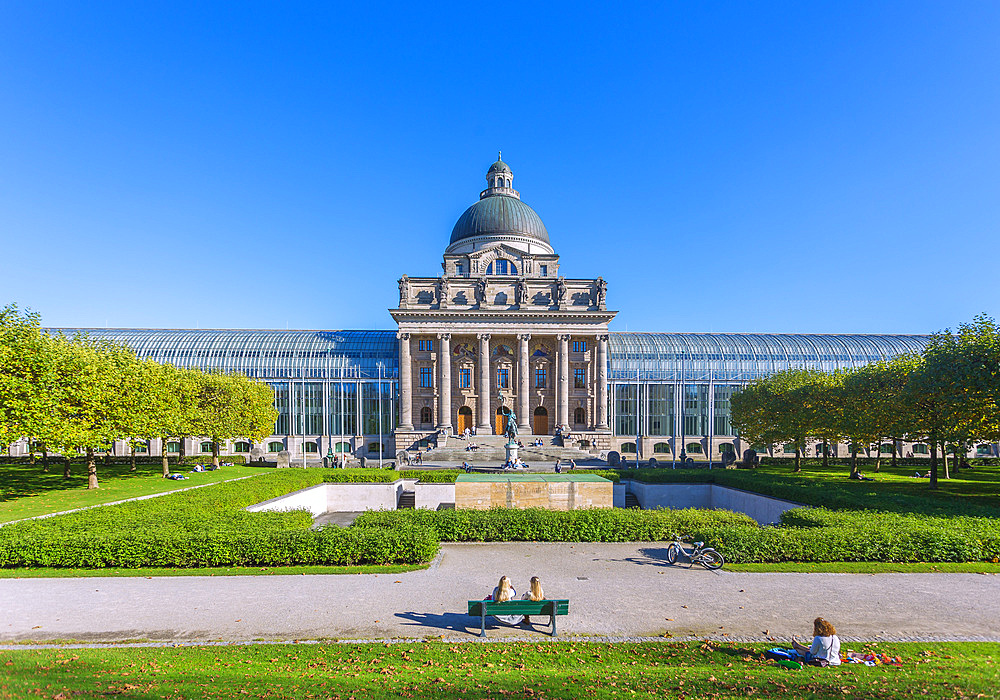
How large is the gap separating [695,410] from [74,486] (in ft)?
249

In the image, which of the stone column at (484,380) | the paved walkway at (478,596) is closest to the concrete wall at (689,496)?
the paved walkway at (478,596)

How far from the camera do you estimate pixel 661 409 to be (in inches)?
3312

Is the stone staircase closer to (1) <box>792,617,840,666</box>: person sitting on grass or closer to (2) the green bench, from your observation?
(2) the green bench

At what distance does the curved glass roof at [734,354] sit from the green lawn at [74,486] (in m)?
60.6

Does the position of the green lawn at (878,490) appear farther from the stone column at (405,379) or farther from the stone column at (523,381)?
the stone column at (405,379)

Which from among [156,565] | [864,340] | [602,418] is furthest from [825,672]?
[864,340]

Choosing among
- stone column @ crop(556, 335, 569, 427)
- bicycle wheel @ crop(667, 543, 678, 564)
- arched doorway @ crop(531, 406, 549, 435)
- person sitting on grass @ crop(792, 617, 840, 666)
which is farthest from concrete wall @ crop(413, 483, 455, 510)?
arched doorway @ crop(531, 406, 549, 435)

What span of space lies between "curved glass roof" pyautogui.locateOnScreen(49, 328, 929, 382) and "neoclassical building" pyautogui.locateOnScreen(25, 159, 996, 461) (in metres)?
0.23

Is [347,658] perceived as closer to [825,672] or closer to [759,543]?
[825,672]

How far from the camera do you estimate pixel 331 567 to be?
65.0 feet

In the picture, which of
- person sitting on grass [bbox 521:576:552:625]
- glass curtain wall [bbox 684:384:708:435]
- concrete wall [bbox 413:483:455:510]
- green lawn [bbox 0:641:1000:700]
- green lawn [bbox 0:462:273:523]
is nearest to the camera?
green lawn [bbox 0:641:1000:700]

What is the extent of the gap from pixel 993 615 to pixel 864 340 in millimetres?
91373

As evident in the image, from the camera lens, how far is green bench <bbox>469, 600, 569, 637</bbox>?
13.6 m

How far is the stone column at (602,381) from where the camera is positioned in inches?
3079
